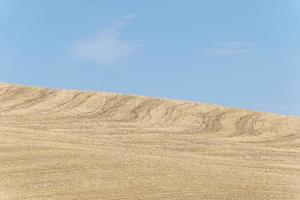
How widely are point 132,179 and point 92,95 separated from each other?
929 millimetres

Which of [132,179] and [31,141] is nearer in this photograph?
[132,179]

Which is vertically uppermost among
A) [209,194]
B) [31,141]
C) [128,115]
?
[128,115]

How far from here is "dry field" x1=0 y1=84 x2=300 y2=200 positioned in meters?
1.32

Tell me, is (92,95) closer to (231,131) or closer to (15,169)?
(231,131)

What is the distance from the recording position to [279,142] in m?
1.87

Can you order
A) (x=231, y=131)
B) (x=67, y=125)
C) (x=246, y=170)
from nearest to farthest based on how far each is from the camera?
1. (x=246, y=170)
2. (x=67, y=125)
3. (x=231, y=131)

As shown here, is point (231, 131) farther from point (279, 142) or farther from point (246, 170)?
point (246, 170)

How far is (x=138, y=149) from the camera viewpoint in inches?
62.0

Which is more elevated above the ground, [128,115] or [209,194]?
[128,115]

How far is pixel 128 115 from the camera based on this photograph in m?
2.02

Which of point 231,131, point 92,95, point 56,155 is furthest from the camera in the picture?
point 92,95

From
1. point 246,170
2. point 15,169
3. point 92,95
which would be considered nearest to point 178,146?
point 246,170

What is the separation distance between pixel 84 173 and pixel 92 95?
35.8 inches

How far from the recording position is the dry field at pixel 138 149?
1.32 meters
